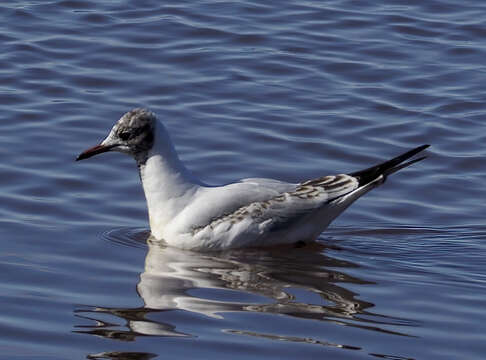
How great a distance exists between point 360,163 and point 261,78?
7.71 ft

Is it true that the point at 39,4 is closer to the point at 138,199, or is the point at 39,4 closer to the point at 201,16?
the point at 201,16

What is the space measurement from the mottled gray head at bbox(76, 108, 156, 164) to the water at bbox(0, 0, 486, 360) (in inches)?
21.1

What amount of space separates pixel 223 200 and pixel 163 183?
19.3 inches

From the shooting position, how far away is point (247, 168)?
→ 10.3 meters

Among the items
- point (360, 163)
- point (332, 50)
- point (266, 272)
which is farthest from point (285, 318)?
point (332, 50)

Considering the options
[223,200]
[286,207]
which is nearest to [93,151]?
[223,200]

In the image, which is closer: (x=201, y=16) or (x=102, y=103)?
(x=102, y=103)

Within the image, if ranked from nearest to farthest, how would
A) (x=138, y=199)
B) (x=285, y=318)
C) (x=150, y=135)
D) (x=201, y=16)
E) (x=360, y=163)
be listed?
(x=285, y=318) → (x=150, y=135) → (x=138, y=199) → (x=360, y=163) → (x=201, y=16)

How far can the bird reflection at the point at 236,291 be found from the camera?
7070 mm

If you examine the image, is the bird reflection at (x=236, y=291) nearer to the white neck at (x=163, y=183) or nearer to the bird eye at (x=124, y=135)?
the white neck at (x=163, y=183)

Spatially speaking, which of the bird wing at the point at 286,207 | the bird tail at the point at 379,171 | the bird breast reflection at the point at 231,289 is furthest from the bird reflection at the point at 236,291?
the bird tail at the point at 379,171

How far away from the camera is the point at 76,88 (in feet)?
39.4

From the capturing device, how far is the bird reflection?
7.07m

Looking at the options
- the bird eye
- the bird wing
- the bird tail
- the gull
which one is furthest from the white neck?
the bird tail
